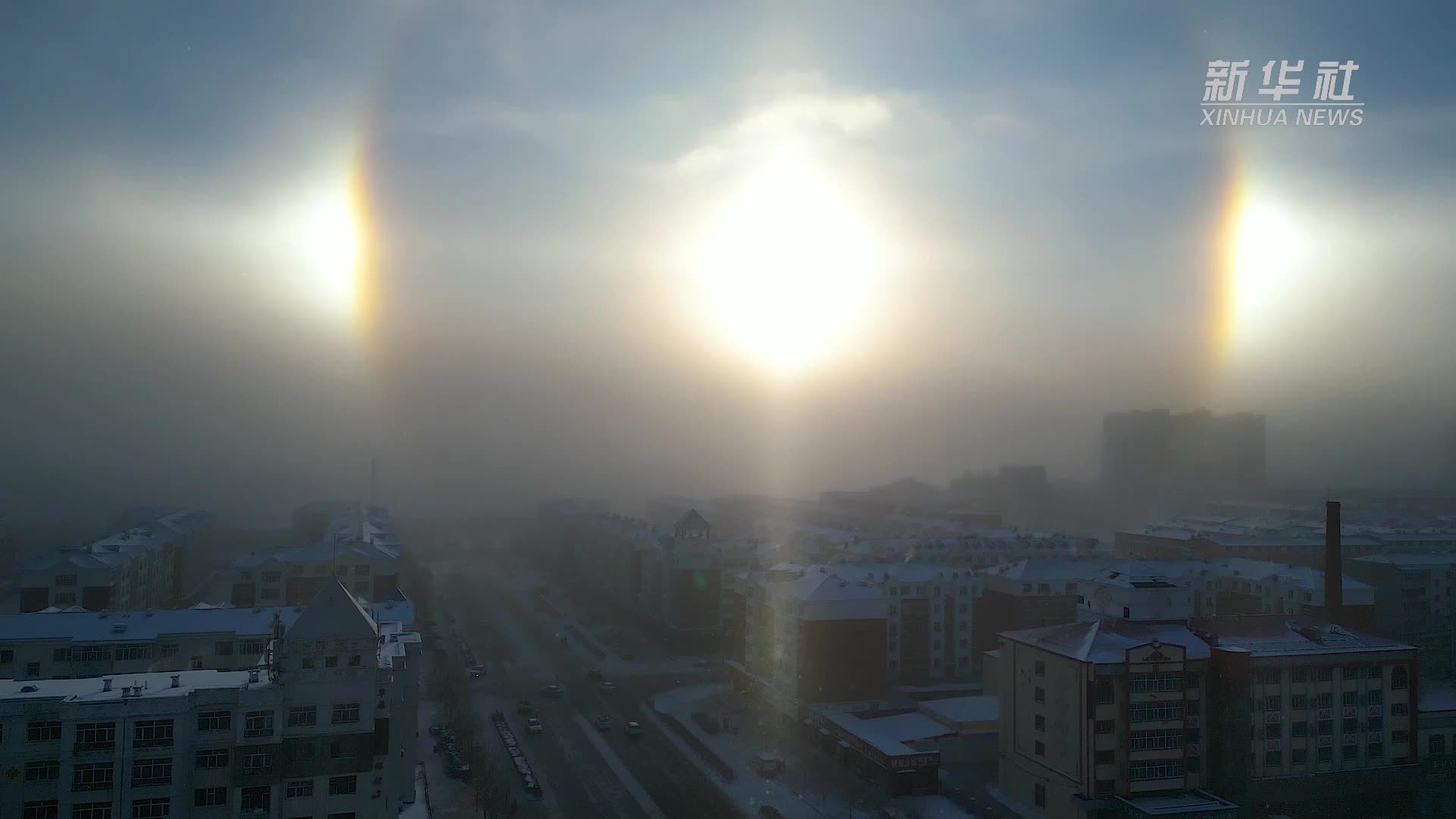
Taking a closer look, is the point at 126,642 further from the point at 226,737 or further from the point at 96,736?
the point at 226,737

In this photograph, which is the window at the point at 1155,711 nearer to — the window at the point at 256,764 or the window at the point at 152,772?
the window at the point at 256,764

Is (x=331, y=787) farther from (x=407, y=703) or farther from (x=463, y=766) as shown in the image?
(x=463, y=766)

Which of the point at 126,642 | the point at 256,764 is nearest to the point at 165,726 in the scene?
the point at 256,764

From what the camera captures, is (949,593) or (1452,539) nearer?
(949,593)

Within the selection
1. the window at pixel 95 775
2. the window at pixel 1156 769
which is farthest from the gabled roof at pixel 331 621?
the window at pixel 1156 769

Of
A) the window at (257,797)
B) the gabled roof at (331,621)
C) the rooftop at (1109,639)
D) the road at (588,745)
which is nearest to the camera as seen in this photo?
the window at (257,797)

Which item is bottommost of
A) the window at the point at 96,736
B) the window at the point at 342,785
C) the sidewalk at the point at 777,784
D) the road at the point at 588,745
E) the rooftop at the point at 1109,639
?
the road at the point at 588,745

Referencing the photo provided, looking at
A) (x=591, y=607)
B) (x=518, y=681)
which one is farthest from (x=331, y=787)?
(x=591, y=607)
